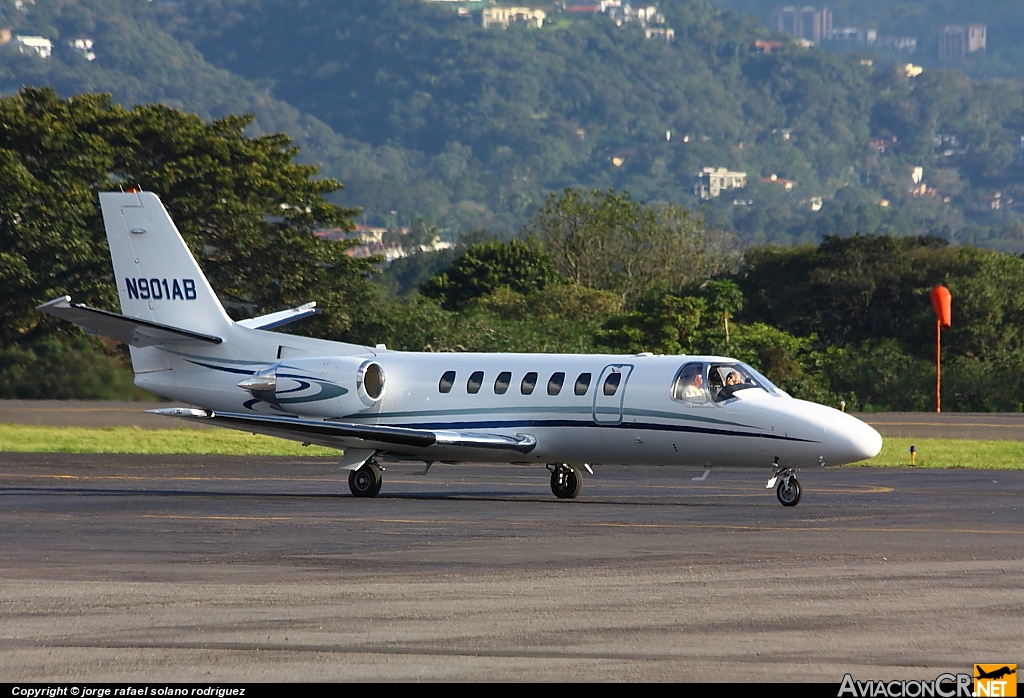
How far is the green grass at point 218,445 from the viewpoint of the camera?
119 ft

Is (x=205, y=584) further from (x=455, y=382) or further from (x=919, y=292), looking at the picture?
(x=919, y=292)

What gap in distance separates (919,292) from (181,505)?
164 ft

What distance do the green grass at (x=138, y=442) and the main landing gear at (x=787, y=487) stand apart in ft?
53.4

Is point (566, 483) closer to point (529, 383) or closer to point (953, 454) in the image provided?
point (529, 383)

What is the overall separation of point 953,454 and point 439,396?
1588cm

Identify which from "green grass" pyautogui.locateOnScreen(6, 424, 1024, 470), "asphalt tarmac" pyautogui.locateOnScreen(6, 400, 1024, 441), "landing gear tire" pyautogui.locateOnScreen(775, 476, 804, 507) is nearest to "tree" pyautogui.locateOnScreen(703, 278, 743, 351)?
"asphalt tarmac" pyautogui.locateOnScreen(6, 400, 1024, 441)

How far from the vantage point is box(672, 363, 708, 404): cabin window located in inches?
977

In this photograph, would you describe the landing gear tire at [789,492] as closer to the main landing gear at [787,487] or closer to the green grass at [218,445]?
the main landing gear at [787,487]

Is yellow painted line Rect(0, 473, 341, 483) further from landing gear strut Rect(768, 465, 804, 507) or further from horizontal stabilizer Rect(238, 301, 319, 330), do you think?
landing gear strut Rect(768, 465, 804, 507)

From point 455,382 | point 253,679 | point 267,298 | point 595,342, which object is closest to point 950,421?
point 595,342

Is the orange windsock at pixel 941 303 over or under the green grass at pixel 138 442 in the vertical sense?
over

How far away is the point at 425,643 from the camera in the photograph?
1247 cm

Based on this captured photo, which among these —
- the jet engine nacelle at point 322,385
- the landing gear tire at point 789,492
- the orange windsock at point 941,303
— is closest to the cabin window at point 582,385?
the landing gear tire at point 789,492

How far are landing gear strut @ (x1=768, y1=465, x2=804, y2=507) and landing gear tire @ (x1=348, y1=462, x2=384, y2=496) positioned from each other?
6.57m
